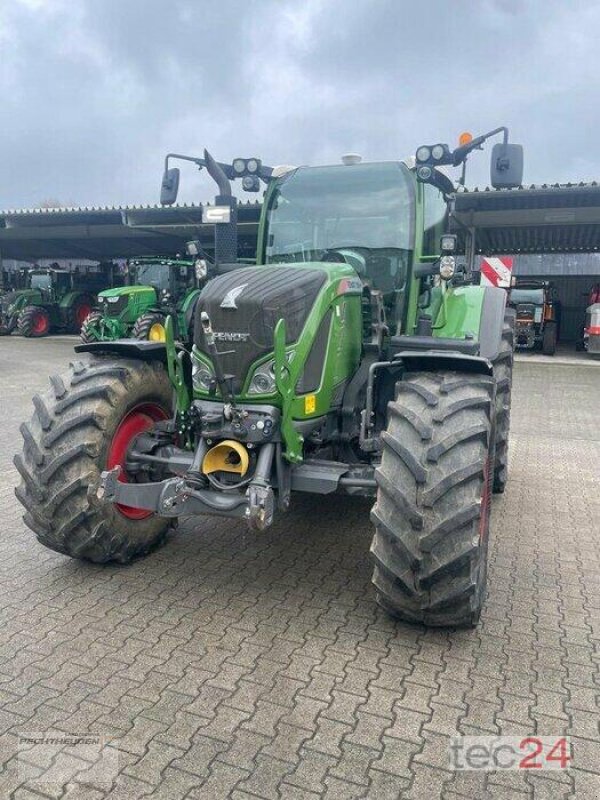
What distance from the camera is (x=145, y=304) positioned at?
16797 mm

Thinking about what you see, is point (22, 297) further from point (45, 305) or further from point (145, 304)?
point (145, 304)

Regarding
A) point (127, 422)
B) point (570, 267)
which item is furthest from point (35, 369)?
point (570, 267)

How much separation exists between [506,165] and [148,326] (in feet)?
40.2

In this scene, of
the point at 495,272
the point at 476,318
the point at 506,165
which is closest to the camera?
the point at 506,165

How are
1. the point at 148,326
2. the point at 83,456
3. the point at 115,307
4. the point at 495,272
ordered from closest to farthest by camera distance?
the point at 83,456 < the point at 495,272 < the point at 148,326 < the point at 115,307

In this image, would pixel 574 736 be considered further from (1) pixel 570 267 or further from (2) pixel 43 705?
(1) pixel 570 267

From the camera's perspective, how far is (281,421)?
3.37m

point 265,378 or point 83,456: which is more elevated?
point 265,378

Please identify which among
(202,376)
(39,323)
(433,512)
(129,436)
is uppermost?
(202,376)

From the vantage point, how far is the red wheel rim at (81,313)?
75.0 feet

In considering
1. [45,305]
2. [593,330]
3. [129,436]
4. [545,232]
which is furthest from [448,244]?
[45,305]

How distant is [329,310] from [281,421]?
29.0 inches

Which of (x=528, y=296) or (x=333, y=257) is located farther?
(x=528, y=296)

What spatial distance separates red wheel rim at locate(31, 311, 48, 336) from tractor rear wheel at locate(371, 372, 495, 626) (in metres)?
21.1
